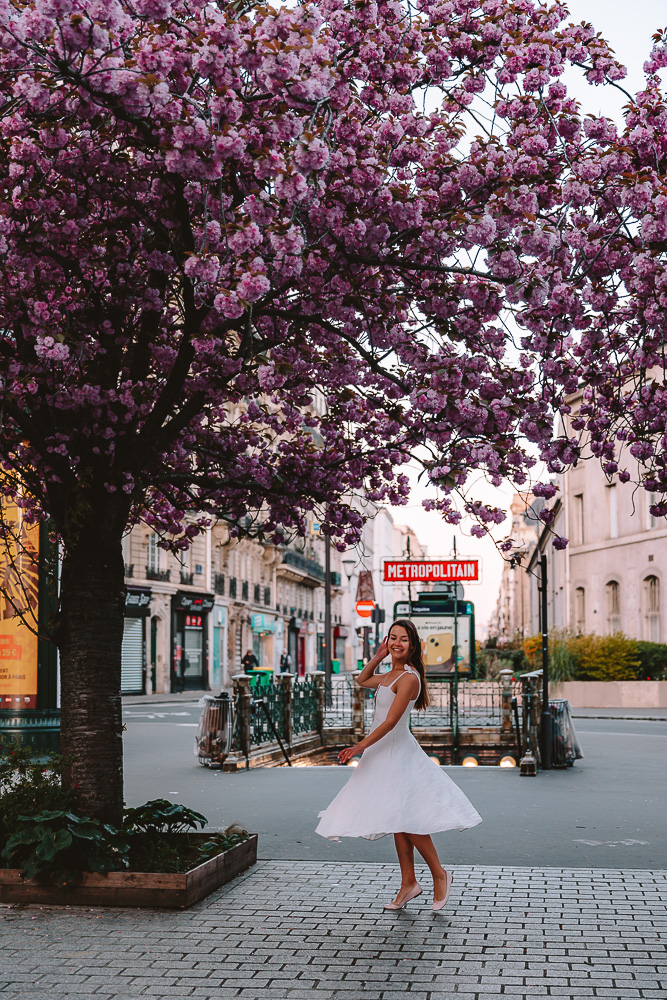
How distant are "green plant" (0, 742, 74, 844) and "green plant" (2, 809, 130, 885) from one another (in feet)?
0.68

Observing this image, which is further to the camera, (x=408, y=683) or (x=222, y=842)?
(x=222, y=842)

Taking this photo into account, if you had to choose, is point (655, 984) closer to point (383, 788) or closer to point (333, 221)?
point (383, 788)

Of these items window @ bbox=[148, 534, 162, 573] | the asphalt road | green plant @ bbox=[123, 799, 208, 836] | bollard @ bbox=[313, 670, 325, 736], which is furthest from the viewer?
window @ bbox=[148, 534, 162, 573]

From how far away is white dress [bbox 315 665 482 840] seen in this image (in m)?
6.49

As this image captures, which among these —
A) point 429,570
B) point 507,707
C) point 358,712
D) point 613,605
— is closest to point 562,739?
point 507,707

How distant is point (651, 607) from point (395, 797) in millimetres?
37835

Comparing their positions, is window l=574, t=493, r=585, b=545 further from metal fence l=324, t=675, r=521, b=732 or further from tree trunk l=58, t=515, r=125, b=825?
tree trunk l=58, t=515, r=125, b=825

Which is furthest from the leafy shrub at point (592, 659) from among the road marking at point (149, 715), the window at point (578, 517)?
the window at point (578, 517)

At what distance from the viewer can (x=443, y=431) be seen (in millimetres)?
7508

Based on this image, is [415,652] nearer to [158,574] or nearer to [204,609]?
[158,574]

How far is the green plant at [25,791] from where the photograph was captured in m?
7.16

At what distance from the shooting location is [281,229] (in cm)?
588

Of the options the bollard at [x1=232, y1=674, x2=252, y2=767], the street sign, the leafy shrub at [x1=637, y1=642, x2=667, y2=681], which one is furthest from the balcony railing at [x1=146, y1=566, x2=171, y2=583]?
the bollard at [x1=232, y1=674, x2=252, y2=767]

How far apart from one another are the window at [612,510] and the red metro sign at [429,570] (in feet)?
70.3
